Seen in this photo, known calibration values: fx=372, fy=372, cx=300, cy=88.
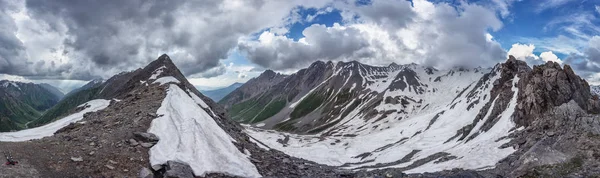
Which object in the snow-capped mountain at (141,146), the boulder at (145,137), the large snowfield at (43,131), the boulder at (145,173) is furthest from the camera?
the boulder at (145,137)

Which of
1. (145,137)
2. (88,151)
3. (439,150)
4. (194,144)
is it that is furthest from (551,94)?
(88,151)

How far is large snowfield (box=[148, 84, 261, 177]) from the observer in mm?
36031

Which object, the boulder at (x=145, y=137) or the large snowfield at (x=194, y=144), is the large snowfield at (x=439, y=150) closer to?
the large snowfield at (x=194, y=144)

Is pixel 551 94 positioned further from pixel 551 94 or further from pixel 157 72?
pixel 157 72

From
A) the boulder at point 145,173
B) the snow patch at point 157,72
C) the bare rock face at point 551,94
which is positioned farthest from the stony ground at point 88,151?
the bare rock face at point 551,94

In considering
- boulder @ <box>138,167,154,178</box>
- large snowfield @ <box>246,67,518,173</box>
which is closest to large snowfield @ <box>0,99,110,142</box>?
boulder @ <box>138,167,154,178</box>

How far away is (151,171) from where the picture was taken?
3269cm

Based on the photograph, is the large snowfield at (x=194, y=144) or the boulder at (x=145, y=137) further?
the boulder at (x=145, y=137)

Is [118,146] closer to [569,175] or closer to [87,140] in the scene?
[87,140]

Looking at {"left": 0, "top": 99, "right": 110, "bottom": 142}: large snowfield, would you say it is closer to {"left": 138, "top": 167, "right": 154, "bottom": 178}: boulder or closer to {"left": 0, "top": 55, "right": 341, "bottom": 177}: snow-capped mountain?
{"left": 0, "top": 55, "right": 341, "bottom": 177}: snow-capped mountain

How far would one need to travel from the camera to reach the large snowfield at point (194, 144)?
36.0m

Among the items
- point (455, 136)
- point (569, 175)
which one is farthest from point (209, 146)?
point (455, 136)

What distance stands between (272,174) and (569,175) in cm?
2860

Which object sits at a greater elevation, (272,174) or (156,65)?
(156,65)
